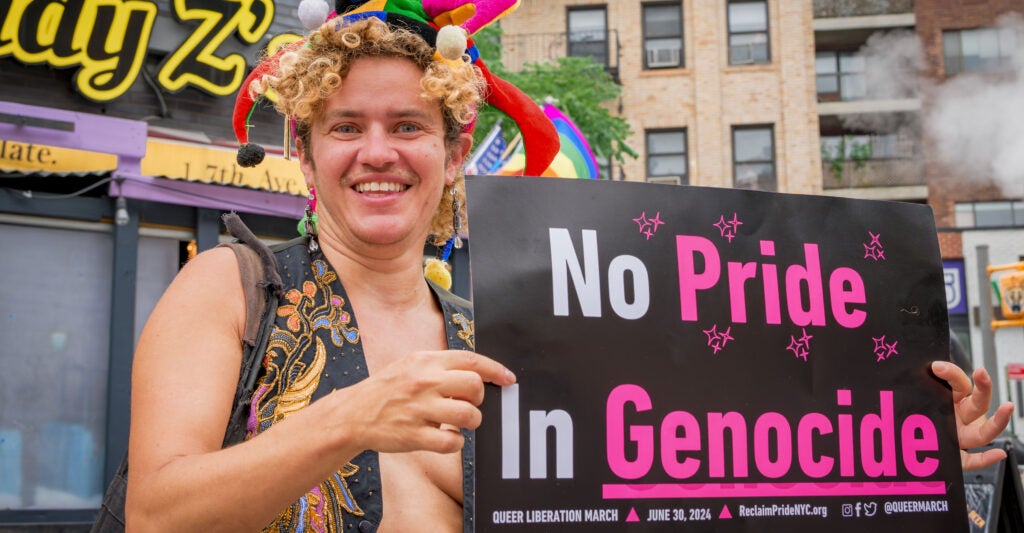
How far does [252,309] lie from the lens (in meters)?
1.88

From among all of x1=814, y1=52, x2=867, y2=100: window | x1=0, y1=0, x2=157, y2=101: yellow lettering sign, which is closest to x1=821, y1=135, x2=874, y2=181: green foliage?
x1=814, y1=52, x2=867, y2=100: window

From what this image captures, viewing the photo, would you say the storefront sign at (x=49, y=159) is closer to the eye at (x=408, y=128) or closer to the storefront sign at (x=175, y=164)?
the storefront sign at (x=175, y=164)

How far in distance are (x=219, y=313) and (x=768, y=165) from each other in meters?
22.1

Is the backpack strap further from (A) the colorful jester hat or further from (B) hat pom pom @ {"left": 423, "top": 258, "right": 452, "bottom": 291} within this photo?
(B) hat pom pom @ {"left": 423, "top": 258, "right": 452, "bottom": 291}

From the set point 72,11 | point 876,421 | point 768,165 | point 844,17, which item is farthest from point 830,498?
point 844,17

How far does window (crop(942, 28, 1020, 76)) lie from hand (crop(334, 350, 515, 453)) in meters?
26.5

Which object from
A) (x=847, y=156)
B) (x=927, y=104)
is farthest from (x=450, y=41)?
(x=927, y=104)

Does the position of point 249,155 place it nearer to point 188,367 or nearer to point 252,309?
point 252,309

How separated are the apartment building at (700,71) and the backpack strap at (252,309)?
21.0 metres

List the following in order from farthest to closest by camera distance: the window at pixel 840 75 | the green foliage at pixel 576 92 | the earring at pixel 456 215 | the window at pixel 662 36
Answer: the window at pixel 840 75 < the window at pixel 662 36 < the green foliage at pixel 576 92 < the earring at pixel 456 215

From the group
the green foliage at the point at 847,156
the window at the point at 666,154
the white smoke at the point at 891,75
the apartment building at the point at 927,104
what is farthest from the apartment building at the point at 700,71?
the white smoke at the point at 891,75

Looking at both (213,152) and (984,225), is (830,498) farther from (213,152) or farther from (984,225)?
(984,225)

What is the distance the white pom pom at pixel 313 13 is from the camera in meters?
2.25

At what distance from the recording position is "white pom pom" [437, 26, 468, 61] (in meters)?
2.05
